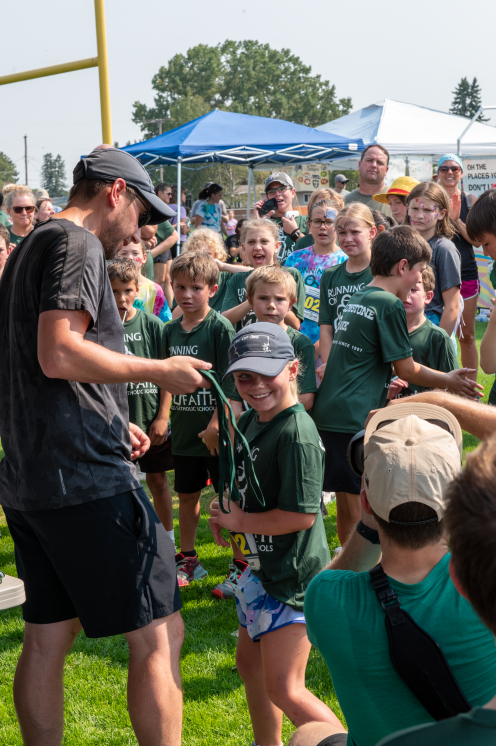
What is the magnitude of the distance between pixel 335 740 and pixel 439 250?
13.4 feet

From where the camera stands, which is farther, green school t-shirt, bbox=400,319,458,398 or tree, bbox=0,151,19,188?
tree, bbox=0,151,19,188

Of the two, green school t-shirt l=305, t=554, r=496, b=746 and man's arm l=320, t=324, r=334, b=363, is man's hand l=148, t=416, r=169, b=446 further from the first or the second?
green school t-shirt l=305, t=554, r=496, b=746

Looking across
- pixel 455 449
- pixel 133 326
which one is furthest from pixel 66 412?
pixel 133 326

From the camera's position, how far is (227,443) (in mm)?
2354

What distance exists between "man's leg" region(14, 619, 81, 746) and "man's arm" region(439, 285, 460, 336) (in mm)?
3625

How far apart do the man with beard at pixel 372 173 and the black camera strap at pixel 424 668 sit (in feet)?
19.5

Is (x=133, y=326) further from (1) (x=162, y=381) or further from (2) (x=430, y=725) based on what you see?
(2) (x=430, y=725)

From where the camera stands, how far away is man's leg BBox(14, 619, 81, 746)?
92.5 inches

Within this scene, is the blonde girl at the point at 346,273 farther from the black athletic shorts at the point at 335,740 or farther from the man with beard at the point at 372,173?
the black athletic shorts at the point at 335,740

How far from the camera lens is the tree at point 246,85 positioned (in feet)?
305

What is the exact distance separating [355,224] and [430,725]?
4.11 m

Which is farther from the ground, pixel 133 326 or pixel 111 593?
pixel 133 326

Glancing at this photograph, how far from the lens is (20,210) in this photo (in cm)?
783

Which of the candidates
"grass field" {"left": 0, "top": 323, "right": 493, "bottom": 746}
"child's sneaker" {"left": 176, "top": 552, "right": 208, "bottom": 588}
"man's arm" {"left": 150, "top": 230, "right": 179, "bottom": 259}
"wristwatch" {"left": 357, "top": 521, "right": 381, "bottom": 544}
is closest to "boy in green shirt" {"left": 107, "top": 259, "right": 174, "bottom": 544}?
"child's sneaker" {"left": 176, "top": 552, "right": 208, "bottom": 588}
